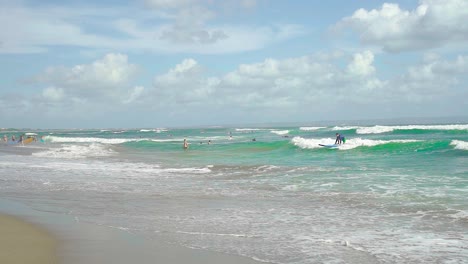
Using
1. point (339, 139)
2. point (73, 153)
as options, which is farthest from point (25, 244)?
point (339, 139)

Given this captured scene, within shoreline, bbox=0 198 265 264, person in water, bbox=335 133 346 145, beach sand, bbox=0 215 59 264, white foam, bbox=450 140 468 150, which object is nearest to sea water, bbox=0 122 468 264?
shoreline, bbox=0 198 265 264

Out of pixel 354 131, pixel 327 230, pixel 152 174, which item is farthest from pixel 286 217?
pixel 354 131

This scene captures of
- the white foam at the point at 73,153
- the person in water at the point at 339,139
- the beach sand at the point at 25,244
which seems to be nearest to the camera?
the beach sand at the point at 25,244

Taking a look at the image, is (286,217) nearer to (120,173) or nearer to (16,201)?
(16,201)

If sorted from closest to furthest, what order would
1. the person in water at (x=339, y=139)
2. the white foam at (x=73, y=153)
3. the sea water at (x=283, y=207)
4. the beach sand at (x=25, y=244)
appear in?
the beach sand at (x=25, y=244) < the sea water at (x=283, y=207) < the white foam at (x=73, y=153) < the person in water at (x=339, y=139)

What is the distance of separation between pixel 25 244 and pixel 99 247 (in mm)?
1174

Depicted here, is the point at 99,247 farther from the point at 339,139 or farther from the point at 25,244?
the point at 339,139

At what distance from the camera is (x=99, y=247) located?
264 inches

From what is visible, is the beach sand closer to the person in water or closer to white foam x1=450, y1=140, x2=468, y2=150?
A: white foam x1=450, y1=140, x2=468, y2=150

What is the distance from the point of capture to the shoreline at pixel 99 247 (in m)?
6.09

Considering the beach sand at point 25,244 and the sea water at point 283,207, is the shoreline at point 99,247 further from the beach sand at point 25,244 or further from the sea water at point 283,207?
the sea water at point 283,207

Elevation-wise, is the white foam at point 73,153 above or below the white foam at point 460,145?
below

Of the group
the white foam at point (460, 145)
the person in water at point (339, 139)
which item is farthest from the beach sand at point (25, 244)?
the person in water at point (339, 139)

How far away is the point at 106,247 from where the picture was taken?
6.70m
